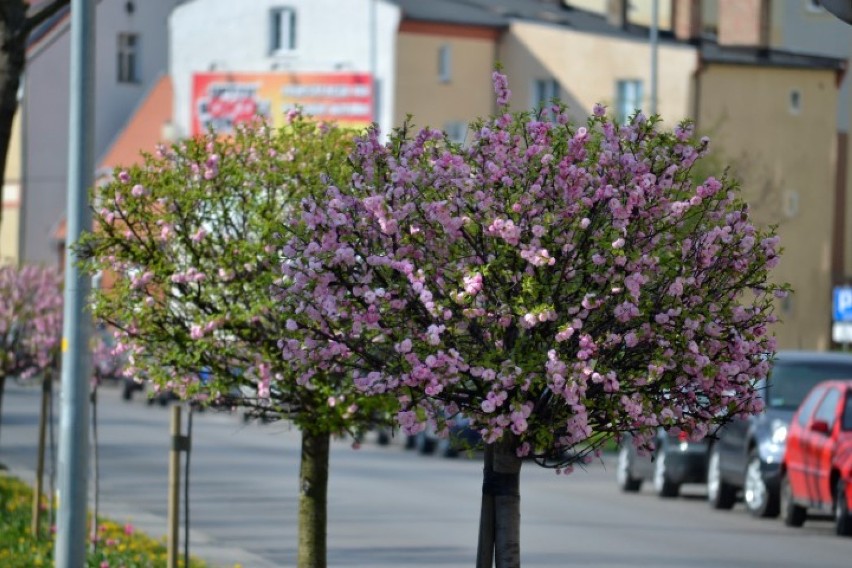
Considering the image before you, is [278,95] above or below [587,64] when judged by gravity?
below

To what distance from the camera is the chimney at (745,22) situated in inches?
2419

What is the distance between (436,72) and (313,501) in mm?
52694

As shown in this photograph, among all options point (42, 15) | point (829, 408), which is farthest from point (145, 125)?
point (42, 15)

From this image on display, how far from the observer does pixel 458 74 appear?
6462 cm

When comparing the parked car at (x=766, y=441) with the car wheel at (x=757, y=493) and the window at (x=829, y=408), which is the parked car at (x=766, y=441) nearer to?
the car wheel at (x=757, y=493)

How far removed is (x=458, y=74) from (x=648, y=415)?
56.1m

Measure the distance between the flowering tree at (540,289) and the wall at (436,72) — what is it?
5433cm

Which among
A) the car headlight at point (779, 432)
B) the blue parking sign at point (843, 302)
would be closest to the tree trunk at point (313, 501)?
the car headlight at point (779, 432)

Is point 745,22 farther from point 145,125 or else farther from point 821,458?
point 821,458

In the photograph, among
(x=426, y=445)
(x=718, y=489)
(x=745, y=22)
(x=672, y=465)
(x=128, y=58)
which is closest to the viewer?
(x=718, y=489)

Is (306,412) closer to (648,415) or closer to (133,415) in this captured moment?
(648,415)

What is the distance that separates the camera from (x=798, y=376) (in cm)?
2419

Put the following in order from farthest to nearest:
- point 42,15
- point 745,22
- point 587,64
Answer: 1. point 587,64
2. point 745,22
3. point 42,15

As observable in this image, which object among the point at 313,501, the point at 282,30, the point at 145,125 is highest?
the point at 282,30
